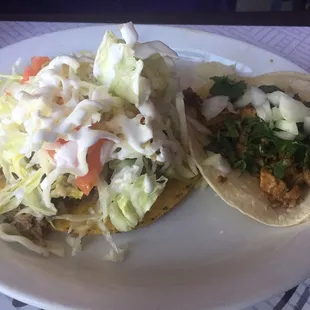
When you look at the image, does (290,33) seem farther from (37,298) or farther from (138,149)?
(37,298)

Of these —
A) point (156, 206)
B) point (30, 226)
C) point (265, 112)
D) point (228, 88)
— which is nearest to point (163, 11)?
point (228, 88)

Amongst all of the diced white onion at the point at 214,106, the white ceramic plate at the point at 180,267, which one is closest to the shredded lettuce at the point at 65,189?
the white ceramic plate at the point at 180,267

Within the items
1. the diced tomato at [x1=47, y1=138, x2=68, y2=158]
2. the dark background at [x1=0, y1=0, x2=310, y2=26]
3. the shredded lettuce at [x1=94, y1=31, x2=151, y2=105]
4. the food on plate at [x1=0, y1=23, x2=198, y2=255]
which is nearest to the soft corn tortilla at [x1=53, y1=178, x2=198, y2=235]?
the food on plate at [x1=0, y1=23, x2=198, y2=255]

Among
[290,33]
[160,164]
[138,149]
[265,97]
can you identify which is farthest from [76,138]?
[290,33]

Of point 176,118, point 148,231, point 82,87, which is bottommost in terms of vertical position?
point 148,231

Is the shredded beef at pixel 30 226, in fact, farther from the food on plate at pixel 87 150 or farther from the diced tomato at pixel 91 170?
the diced tomato at pixel 91 170

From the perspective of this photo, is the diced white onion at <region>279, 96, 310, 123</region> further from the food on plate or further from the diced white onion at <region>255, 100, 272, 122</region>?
the food on plate

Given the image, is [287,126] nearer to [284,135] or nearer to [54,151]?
[284,135]
